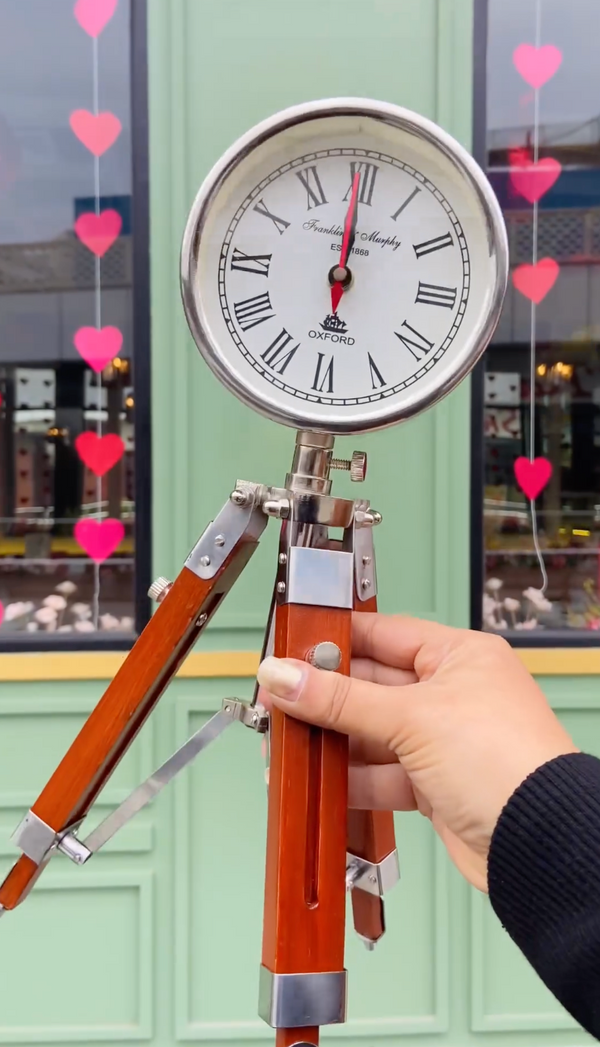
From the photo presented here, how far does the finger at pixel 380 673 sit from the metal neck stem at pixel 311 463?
23 centimetres

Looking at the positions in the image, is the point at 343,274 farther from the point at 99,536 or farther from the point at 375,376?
the point at 99,536

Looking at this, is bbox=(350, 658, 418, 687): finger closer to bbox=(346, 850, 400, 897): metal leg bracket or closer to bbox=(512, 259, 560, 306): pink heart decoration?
bbox=(346, 850, 400, 897): metal leg bracket

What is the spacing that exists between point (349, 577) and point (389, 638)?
142 mm

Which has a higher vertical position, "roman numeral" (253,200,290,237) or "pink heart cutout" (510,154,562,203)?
"pink heart cutout" (510,154,562,203)

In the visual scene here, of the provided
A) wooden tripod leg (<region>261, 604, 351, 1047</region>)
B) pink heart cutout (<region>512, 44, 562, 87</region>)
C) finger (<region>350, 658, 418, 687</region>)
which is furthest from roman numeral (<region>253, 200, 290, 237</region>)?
pink heart cutout (<region>512, 44, 562, 87</region>)

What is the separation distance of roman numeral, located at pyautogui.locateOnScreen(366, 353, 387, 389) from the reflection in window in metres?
0.74

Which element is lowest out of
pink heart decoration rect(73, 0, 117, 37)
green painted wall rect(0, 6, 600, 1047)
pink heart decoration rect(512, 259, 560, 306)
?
green painted wall rect(0, 6, 600, 1047)

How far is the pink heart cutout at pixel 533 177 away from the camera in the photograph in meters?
1.34

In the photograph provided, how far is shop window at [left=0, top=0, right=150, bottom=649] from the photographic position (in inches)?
50.6

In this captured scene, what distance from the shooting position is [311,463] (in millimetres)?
687

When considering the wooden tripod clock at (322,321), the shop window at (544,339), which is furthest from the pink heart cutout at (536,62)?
the wooden tripod clock at (322,321)

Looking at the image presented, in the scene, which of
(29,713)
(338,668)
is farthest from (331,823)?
(29,713)

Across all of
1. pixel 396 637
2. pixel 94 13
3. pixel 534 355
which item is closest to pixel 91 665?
pixel 396 637

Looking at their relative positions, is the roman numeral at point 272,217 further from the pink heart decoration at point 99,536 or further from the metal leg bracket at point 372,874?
the pink heart decoration at point 99,536
